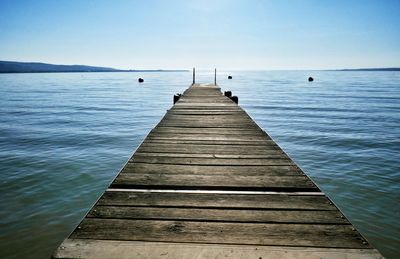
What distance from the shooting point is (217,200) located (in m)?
3.22

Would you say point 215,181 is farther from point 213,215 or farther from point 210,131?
point 210,131

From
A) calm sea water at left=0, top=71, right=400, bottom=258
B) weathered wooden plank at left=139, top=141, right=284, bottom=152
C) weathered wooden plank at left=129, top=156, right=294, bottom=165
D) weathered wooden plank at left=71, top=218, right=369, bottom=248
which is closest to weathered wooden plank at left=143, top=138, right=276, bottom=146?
weathered wooden plank at left=139, top=141, right=284, bottom=152

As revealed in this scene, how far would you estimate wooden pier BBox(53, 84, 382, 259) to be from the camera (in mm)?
2318

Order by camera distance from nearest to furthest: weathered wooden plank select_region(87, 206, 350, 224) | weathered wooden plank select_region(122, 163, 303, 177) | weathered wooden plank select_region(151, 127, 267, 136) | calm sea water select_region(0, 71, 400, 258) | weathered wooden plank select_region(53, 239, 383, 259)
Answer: weathered wooden plank select_region(53, 239, 383, 259)
weathered wooden plank select_region(87, 206, 350, 224)
weathered wooden plank select_region(122, 163, 303, 177)
calm sea water select_region(0, 71, 400, 258)
weathered wooden plank select_region(151, 127, 267, 136)

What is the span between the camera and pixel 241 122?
27.3ft

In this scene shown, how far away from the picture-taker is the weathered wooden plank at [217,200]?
3.07 metres

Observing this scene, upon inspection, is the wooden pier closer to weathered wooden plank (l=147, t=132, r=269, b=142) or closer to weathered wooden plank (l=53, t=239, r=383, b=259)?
weathered wooden plank (l=53, t=239, r=383, b=259)

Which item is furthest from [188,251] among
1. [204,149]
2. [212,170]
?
[204,149]

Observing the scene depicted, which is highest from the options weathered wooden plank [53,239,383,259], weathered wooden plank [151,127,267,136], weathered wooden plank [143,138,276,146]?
weathered wooden plank [151,127,267,136]

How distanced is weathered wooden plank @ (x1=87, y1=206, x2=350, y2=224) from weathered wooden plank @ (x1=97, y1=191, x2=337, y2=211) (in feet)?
0.30

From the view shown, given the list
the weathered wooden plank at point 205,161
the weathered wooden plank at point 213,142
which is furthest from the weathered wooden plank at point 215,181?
the weathered wooden plank at point 213,142

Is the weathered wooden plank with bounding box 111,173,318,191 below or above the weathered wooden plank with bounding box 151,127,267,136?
below

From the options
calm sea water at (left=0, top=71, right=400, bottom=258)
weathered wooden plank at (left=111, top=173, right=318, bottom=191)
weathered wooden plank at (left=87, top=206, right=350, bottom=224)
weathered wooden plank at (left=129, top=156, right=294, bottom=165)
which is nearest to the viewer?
weathered wooden plank at (left=87, top=206, right=350, bottom=224)

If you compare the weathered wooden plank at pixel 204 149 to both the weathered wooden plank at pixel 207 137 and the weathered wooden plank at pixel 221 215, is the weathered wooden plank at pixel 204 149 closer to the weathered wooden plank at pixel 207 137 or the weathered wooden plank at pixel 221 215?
the weathered wooden plank at pixel 207 137
